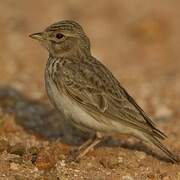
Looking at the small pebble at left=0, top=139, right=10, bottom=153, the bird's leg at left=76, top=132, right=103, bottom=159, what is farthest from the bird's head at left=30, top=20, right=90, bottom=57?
the small pebble at left=0, top=139, right=10, bottom=153

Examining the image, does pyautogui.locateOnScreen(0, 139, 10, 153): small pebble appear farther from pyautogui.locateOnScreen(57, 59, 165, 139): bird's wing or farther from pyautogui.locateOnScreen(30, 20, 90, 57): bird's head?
pyautogui.locateOnScreen(30, 20, 90, 57): bird's head

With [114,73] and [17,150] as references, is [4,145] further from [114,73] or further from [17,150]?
[114,73]

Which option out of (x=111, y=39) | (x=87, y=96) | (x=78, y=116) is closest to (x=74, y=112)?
(x=78, y=116)

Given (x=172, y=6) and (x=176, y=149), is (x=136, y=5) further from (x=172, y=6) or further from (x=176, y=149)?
(x=176, y=149)

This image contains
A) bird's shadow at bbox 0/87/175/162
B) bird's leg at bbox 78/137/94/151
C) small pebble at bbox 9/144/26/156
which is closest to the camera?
small pebble at bbox 9/144/26/156

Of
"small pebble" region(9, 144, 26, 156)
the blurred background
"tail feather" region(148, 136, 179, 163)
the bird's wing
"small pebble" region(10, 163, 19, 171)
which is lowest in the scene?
"small pebble" region(10, 163, 19, 171)
